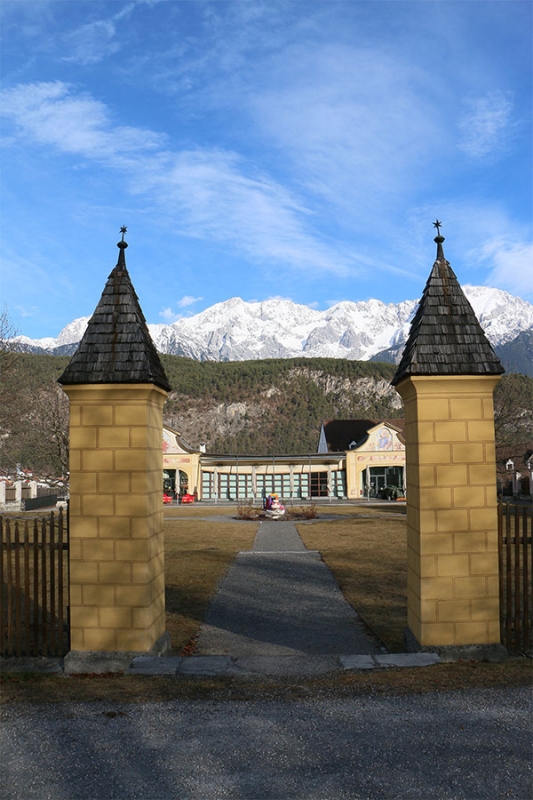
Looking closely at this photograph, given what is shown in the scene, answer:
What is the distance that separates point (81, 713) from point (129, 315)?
4.48 metres

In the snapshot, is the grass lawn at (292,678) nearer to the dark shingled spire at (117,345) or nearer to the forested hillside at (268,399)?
the dark shingled spire at (117,345)

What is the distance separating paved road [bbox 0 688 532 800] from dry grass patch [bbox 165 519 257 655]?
9.84 feet

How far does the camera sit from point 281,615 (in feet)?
34.9

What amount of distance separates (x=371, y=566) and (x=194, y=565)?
4.37 m

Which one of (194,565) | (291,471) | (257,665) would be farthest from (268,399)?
(257,665)

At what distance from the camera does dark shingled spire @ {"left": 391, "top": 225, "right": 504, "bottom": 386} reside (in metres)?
7.45

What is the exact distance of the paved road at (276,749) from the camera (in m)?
4.30

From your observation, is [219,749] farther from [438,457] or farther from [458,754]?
[438,457]

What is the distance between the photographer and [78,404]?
295 inches

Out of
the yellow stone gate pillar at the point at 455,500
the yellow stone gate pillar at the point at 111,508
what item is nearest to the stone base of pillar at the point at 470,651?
the yellow stone gate pillar at the point at 455,500

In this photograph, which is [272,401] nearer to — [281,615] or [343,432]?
[343,432]

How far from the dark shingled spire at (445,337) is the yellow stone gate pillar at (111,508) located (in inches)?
126

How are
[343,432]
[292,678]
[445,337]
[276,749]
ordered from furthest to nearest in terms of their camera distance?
[343,432]
[445,337]
[292,678]
[276,749]

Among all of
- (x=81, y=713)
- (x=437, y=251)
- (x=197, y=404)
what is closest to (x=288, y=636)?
(x=81, y=713)
